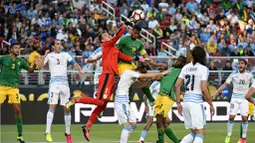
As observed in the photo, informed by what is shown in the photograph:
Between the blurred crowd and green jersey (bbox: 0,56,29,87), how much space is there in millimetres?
9685

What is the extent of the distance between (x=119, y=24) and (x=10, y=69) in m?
15.2

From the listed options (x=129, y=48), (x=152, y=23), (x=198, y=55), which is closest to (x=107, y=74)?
(x=129, y=48)

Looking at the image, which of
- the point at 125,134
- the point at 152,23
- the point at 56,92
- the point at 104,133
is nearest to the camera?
the point at 125,134

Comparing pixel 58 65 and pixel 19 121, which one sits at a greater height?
pixel 58 65

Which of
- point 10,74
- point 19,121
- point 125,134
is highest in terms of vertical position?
point 10,74

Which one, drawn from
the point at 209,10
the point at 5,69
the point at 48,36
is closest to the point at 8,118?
the point at 48,36

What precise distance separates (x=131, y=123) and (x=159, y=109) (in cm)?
138

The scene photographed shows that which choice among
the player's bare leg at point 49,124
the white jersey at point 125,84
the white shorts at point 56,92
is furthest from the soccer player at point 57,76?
the white jersey at point 125,84

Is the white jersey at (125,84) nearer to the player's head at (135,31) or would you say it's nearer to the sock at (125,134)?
the sock at (125,134)

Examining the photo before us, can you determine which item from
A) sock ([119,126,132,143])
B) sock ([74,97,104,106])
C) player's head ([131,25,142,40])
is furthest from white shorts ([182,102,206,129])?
player's head ([131,25,142,40])

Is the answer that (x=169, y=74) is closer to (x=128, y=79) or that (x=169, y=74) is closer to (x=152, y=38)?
(x=128, y=79)

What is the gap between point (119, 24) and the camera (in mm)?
36906

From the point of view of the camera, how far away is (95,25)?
36156 mm

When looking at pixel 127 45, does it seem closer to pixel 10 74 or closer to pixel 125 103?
pixel 125 103
